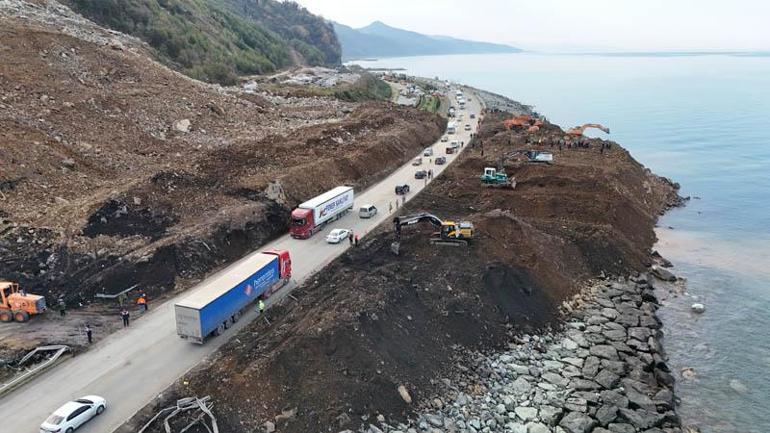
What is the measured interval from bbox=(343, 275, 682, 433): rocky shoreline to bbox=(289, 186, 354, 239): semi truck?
56.4ft


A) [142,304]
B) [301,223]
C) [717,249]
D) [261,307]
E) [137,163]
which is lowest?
[717,249]

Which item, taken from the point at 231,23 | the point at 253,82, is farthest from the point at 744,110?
the point at 231,23

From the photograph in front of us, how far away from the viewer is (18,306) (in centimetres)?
2795

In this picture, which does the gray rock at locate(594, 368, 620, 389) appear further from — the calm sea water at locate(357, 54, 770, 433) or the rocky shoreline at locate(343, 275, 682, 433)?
the calm sea water at locate(357, 54, 770, 433)

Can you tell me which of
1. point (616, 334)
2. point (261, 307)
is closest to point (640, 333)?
point (616, 334)

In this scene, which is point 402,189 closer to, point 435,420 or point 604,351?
point 604,351

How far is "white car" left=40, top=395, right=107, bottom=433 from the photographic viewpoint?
19.8 m

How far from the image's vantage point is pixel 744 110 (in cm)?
13975

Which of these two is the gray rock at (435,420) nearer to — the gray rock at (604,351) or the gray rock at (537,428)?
the gray rock at (537,428)

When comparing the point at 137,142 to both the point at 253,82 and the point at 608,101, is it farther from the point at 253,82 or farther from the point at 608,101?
the point at 608,101

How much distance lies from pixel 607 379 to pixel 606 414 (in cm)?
313

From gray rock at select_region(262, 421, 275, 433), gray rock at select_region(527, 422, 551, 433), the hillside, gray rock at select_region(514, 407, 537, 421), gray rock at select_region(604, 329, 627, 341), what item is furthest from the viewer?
the hillside

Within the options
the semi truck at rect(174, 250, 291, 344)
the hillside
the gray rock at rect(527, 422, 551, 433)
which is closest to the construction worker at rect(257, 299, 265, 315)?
the semi truck at rect(174, 250, 291, 344)

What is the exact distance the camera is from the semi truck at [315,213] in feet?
132
